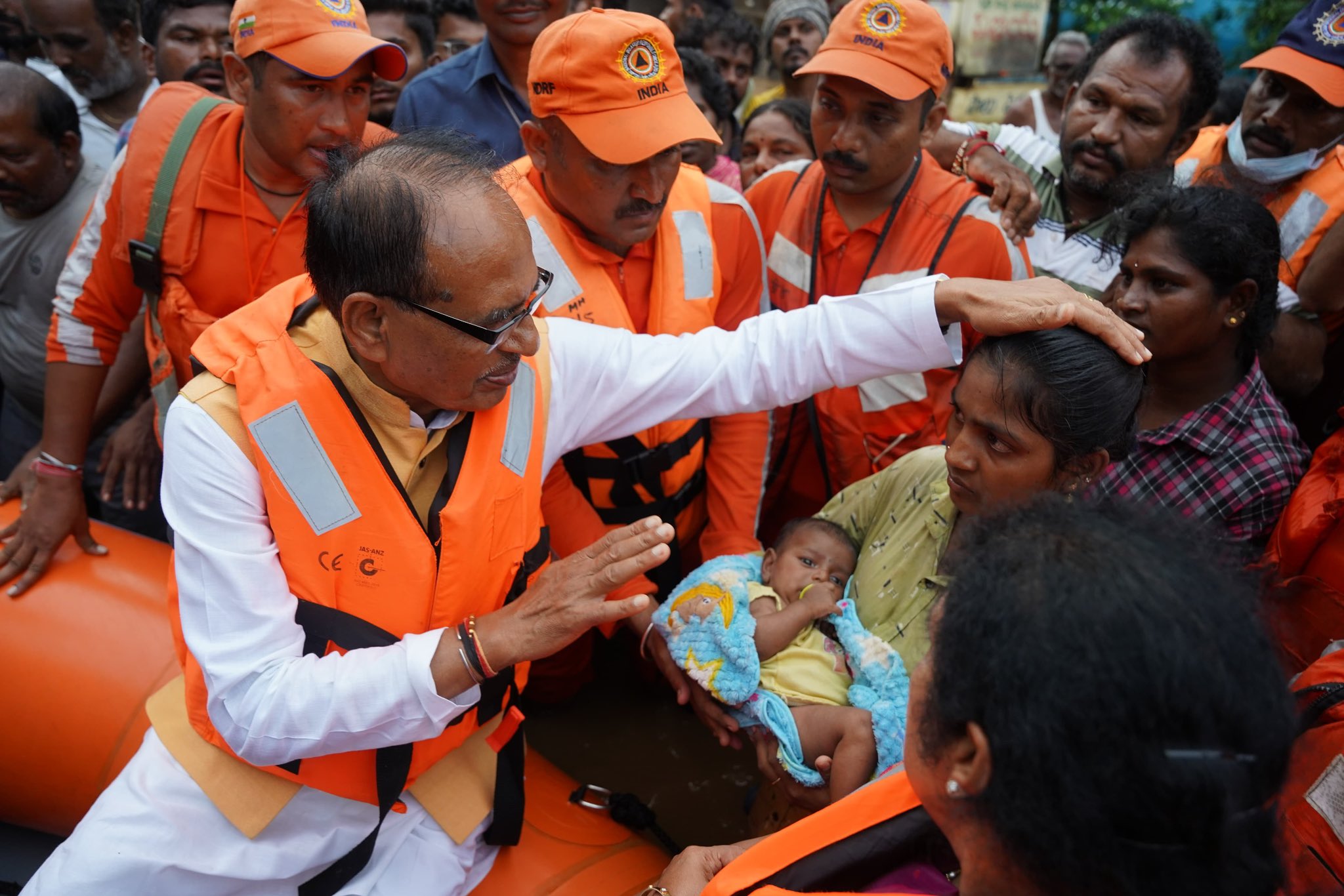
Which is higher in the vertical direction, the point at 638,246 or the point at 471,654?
the point at 638,246

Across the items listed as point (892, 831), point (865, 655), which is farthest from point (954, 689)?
point (865, 655)

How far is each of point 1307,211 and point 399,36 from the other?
4060mm

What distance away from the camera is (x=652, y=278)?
291 cm

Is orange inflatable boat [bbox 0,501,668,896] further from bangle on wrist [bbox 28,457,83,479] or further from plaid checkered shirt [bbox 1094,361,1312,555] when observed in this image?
plaid checkered shirt [bbox 1094,361,1312,555]

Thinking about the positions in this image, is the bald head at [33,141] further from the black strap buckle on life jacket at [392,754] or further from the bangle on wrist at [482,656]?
the bangle on wrist at [482,656]

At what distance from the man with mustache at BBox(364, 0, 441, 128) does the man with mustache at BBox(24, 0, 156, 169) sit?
1.06m

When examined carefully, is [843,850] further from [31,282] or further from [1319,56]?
[31,282]

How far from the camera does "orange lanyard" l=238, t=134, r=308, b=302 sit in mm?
2830

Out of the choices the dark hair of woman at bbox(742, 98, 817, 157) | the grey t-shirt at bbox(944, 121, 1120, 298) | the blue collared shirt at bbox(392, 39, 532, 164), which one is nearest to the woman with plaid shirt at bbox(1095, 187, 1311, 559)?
the grey t-shirt at bbox(944, 121, 1120, 298)

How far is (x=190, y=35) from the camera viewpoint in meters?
4.06

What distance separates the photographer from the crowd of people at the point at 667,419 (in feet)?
3.83

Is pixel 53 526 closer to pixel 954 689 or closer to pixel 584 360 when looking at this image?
pixel 584 360

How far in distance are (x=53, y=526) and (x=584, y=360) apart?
1819 mm

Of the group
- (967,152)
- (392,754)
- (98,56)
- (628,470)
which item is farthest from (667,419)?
(98,56)
